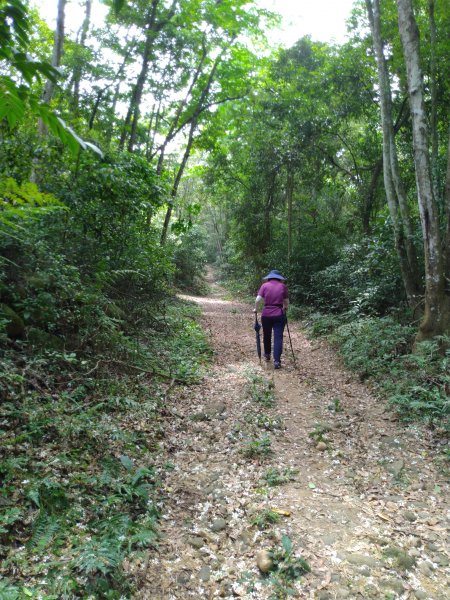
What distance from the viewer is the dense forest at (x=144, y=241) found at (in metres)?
2.97

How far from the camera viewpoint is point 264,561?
9.68ft

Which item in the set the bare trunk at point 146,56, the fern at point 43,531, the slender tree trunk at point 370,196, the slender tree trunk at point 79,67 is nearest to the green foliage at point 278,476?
the fern at point 43,531

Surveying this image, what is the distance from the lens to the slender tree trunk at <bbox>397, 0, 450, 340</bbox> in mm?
6484

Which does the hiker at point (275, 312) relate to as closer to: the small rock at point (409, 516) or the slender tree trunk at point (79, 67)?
the small rock at point (409, 516)

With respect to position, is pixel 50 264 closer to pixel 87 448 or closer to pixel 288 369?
pixel 87 448

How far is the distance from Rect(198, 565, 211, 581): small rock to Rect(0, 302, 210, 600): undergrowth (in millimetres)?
449

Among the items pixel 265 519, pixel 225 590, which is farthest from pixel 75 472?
pixel 265 519

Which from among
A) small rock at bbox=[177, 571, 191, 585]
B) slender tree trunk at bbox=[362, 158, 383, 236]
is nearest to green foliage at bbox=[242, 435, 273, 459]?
small rock at bbox=[177, 571, 191, 585]

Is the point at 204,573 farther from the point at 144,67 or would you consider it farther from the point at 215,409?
the point at 144,67

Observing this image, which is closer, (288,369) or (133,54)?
(288,369)

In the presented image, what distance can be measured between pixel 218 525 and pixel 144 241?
6.81m

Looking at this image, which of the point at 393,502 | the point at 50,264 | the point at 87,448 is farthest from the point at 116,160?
the point at 393,502

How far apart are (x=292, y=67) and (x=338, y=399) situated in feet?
48.9

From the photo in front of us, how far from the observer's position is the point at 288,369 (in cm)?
800
